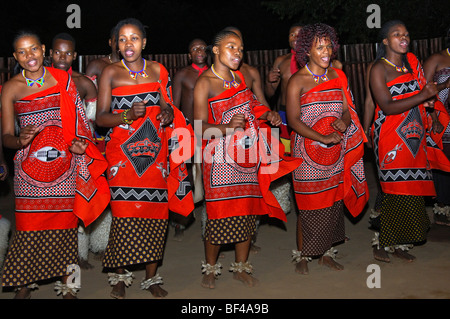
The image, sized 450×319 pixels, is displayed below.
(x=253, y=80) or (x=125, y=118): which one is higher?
(x=253, y=80)

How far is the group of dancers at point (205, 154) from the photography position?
4.75m

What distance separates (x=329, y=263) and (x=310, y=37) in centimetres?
203

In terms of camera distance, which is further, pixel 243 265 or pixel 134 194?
pixel 243 265

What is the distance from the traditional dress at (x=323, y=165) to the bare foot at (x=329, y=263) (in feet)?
0.58

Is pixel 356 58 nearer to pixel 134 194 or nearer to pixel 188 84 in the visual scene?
pixel 188 84

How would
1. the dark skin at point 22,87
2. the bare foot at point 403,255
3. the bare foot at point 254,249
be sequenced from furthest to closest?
1. the bare foot at point 254,249
2. the bare foot at point 403,255
3. the dark skin at point 22,87

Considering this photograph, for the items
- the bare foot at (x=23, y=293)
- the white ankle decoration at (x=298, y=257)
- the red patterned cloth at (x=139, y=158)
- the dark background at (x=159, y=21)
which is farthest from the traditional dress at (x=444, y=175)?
the dark background at (x=159, y=21)

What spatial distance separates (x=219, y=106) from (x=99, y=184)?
116 cm

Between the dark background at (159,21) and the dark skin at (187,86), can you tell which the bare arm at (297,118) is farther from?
the dark background at (159,21)

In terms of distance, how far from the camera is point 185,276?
5.59 m

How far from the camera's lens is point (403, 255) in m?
5.78

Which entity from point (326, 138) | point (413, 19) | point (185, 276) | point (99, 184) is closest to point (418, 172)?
A: point (326, 138)

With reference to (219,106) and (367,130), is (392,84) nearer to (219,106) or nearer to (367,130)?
(367,130)

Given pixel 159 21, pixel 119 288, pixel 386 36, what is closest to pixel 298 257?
pixel 119 288
